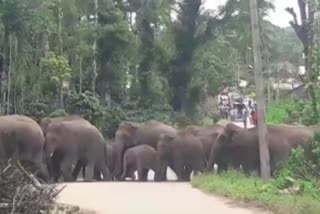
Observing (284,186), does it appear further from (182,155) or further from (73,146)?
(73,146)

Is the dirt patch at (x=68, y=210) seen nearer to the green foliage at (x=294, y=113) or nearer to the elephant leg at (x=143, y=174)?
the elephant leg at (x=143, y=174)

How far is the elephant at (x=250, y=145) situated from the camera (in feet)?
68.2

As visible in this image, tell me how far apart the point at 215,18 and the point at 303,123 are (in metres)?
19.0

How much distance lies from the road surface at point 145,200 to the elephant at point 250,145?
9.71 feet

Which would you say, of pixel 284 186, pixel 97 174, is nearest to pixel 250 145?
pixel 97 174

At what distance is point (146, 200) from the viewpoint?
15242mm

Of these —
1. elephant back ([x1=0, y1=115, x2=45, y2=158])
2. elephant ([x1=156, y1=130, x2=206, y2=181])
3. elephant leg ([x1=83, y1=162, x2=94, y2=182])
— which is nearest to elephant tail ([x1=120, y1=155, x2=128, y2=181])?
elephant leg ([x1=83, y1=162, x2=94, y2=182])

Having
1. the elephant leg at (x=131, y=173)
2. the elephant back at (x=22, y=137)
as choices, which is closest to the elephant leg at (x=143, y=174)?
the elephant leg at (x=131, y=173)

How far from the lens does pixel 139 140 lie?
2545 cm

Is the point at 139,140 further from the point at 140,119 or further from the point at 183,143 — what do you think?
the point at 140,119

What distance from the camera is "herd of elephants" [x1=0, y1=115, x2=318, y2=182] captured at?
826 inches

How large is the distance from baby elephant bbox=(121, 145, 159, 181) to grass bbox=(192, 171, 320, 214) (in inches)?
139

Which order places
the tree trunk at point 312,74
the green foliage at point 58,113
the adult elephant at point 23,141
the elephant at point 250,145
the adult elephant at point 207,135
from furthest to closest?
1. the green foliage at point 58,113
2. the adult elephant at point 207,135
3. the tree trunk at point 312,74
4. the adult elephant at point 23,141
5. the elephant at point 250,145

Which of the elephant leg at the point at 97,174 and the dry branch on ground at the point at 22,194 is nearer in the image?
the dry branch on ground at the point at 22,194
